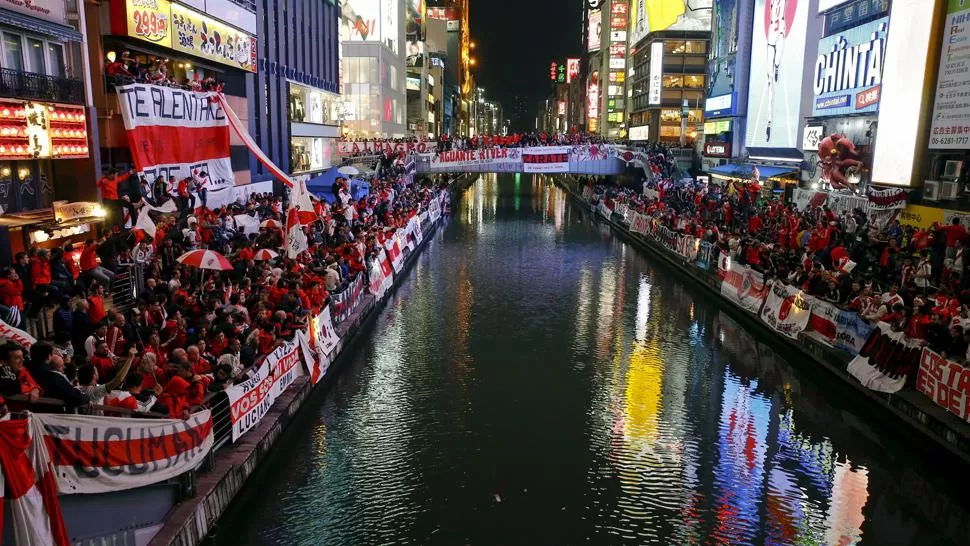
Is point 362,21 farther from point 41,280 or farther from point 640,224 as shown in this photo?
point 41,280

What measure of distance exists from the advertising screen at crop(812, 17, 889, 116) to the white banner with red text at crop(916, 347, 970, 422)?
71.9ft

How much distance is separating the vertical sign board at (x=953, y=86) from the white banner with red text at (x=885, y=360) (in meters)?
13.9

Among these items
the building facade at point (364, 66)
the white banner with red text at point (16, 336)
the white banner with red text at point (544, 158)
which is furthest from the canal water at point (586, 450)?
the building facade at point (364, 66)

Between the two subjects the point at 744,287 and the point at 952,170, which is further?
the point at 952,170

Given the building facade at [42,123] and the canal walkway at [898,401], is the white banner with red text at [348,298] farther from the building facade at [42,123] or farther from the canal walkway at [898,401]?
the canal walkway at [898,401]

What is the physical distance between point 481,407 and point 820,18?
3453 cm

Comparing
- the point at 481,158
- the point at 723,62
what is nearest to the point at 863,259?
the point at 481,158

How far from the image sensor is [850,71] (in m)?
34.8

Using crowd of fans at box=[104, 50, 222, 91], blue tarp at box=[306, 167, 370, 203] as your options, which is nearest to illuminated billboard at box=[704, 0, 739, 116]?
blue tarp at box=[306, 167, 370, 203]

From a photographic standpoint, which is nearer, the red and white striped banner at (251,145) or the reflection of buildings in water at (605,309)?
the red and white striped banner at (251,145)

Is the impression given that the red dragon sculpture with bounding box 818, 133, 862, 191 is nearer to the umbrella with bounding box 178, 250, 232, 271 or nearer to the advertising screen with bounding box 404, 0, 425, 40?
the umbrella with bounding box 178, 250, 232, 271

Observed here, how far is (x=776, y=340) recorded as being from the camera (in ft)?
71.0

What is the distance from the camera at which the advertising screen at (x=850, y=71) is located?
105 ft

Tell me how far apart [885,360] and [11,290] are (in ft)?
55.6
